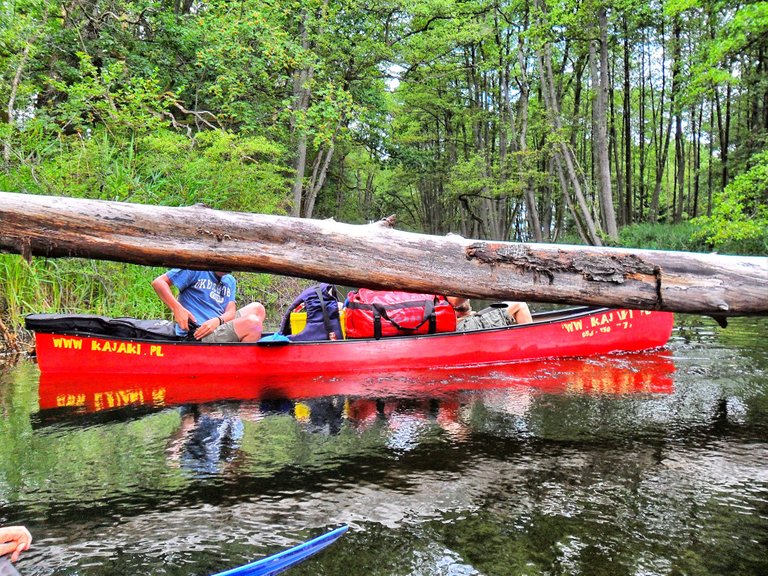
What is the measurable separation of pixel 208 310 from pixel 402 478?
12.4 feet

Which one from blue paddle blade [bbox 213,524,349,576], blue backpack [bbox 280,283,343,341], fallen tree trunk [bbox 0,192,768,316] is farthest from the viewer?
blue backpack [bbox 280,283,343,341]

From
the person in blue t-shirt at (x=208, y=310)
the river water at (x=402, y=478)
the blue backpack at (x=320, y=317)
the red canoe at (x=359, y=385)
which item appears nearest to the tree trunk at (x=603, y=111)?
the red canoe at (x=359, y=385)

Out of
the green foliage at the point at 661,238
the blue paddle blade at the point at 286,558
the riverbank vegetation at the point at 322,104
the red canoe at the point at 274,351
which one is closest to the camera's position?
the blue paddle blade at the point at 286,558

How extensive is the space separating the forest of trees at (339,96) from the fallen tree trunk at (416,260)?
18.2 ft

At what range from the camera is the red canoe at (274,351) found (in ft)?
19.0

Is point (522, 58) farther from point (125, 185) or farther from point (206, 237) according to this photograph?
point (206, 237)

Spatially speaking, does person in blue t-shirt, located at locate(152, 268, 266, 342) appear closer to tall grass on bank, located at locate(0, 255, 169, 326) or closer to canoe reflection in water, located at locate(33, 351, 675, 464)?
canoe reflection in water, located at locate(33, 351, 675, 464)

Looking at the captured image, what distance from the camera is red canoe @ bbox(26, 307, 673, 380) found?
5.80 meters

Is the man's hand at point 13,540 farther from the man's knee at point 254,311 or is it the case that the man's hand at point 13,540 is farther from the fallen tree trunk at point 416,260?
the man's knee at point 254,311

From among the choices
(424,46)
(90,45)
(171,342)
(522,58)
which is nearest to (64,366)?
(171,342)

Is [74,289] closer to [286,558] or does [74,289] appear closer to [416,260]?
[416,260]

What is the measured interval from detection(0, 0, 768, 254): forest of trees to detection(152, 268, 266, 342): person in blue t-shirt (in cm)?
297

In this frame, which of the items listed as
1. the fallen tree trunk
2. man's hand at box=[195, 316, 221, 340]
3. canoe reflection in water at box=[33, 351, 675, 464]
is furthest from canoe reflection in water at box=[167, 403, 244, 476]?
the fallen tree trunk

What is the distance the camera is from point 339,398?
17.1ft
